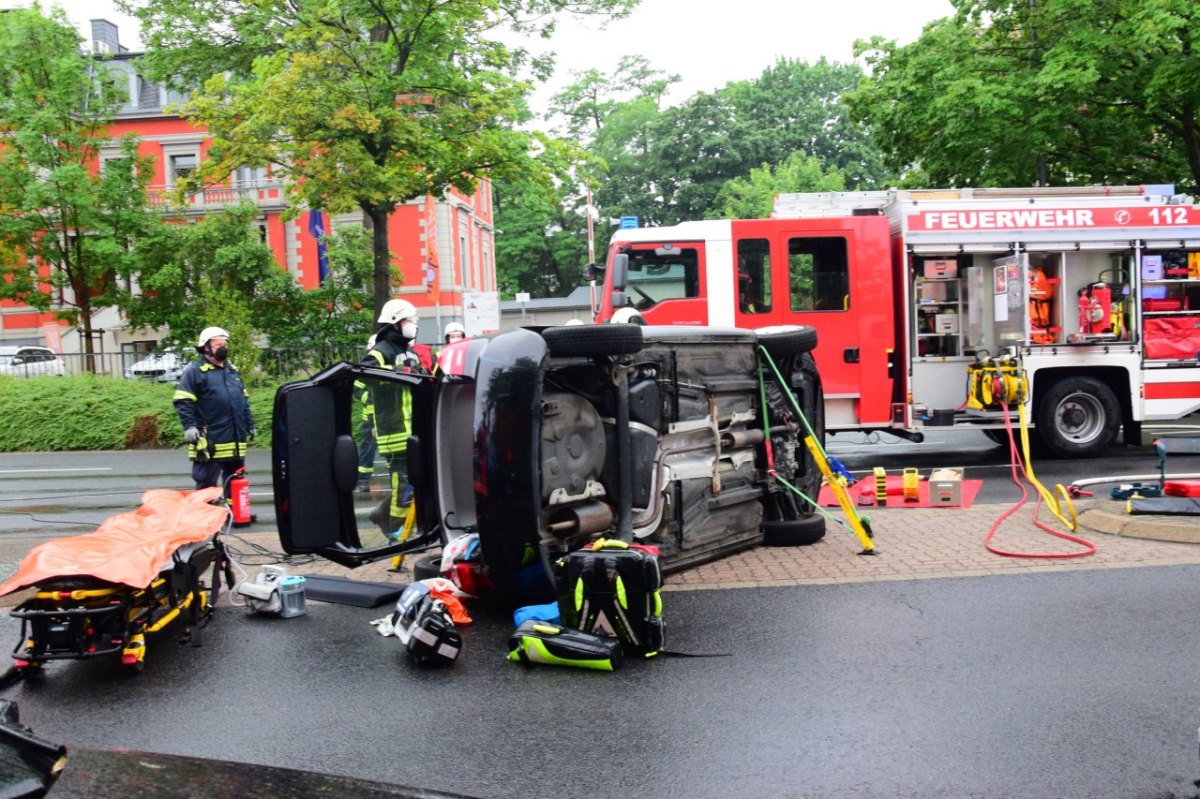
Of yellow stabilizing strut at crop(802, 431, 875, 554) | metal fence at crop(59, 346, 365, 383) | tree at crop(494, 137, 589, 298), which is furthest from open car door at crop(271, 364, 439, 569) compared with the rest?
tree at crop(494, 137, 589, 298)

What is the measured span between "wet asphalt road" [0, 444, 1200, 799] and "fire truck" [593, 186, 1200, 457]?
6.37m

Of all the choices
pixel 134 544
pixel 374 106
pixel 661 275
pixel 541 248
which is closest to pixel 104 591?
pixel 134 544

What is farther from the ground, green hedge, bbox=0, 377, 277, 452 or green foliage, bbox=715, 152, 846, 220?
green foliage, bbox=715, 152, 846, 220

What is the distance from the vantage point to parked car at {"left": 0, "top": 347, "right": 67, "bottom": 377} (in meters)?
22.3

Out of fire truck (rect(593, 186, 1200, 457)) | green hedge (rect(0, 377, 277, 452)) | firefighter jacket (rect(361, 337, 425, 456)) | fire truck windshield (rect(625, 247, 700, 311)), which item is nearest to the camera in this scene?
firefighter jacket (rect(361, 337, 425, 456))

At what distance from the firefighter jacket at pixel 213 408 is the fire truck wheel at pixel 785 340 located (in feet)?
16.2

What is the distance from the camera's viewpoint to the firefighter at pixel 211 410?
394 inches

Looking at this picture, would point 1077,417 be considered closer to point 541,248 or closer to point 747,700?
point 747,700

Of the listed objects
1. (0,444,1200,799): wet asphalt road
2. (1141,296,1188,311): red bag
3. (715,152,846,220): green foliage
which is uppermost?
(715,152,846,220): green foliage

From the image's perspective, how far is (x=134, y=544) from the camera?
18.9 feet

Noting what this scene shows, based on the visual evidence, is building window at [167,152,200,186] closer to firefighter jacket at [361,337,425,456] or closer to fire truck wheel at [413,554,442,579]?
firefighter jacket at [361,337,425,456]

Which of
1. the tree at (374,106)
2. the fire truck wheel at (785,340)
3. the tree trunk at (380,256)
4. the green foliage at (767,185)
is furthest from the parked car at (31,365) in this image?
the green foliage at (767,185)

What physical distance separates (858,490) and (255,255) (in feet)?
59.3

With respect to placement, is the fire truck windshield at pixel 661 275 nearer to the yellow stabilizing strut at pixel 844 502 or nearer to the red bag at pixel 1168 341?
the yellow stabilizing strut at pixel 844 502
